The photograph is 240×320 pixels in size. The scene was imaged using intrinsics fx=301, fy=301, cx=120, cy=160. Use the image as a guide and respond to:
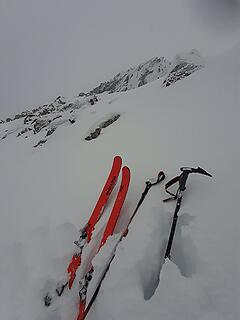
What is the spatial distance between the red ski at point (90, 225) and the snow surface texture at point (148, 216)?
17 centimetres

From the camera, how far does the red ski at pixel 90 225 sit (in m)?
3.56

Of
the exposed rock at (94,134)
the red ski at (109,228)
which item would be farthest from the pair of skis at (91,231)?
the exposed rock at (94,134)

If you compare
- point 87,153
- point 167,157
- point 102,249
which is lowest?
point 102,249

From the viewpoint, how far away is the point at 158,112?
714 cm

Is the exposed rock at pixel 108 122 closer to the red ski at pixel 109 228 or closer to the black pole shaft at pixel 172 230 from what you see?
the red ski at pixel 109 228

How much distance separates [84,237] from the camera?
12.7 ft

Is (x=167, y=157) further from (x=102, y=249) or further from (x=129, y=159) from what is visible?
(x=102, y=249)

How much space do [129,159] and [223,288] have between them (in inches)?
121

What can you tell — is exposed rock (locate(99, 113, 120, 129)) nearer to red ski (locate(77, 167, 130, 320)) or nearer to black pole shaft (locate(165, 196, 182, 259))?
red ski (locate(77, 167, 130, 320))

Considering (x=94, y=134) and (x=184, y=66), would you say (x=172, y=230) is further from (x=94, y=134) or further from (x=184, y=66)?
(x=184, y=66)

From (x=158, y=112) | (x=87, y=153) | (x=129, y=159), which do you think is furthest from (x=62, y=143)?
(x=129, y=159)

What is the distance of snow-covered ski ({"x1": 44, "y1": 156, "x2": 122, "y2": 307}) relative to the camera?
3449mm

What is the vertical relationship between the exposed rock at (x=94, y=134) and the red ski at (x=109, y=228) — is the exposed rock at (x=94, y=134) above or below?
above

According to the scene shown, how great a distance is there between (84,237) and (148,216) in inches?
36.1
